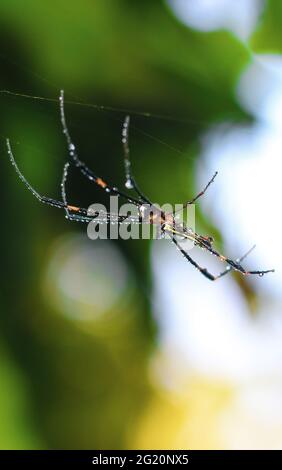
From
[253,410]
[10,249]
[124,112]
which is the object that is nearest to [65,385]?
[10,249]

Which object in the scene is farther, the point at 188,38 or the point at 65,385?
the point at 65,385

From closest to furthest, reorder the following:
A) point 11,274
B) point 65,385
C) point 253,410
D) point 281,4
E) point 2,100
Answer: point 2,100
point 281,4
point 11,274
point 65,385
point 253,410

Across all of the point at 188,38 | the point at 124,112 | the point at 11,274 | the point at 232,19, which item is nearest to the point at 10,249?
the point at 11,274

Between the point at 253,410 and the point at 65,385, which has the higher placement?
the point at 65,385

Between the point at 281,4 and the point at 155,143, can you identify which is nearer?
the point at 281,4

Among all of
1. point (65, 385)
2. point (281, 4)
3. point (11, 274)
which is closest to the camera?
point (281, 4)

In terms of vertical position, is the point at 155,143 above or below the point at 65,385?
above

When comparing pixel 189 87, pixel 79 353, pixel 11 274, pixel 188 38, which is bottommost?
pixel 79 353

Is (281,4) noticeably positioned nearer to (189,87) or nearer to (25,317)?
(189,87)

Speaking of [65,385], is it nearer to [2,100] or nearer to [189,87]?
[2,100]
